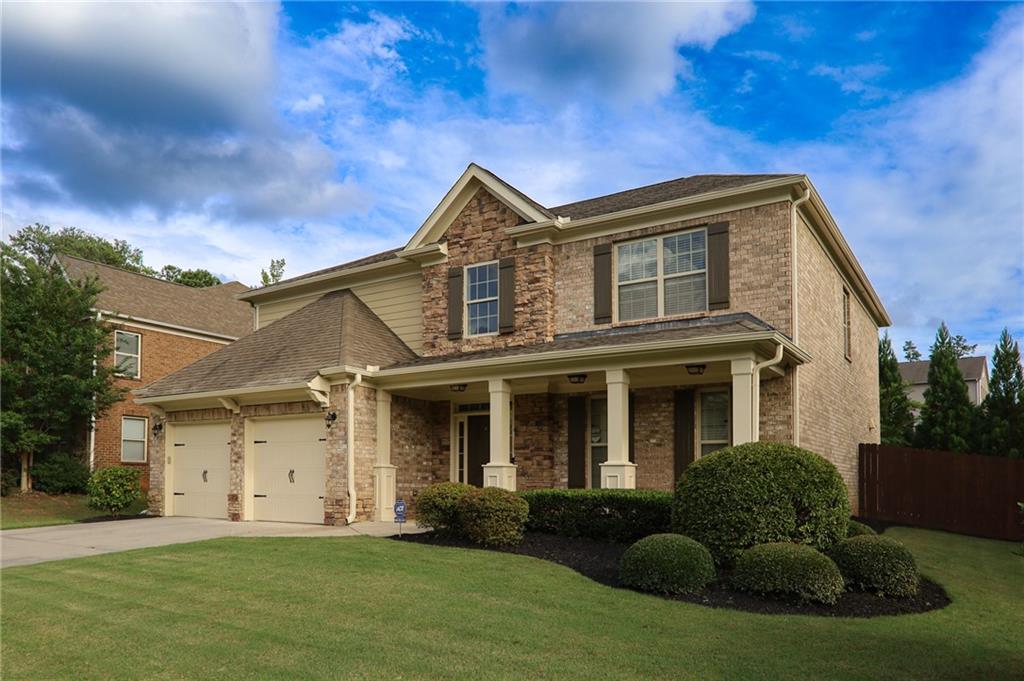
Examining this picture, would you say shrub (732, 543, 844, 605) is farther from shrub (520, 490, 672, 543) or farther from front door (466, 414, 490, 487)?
front door (466, 414, 490, 487)

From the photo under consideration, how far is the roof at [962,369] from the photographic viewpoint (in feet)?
169

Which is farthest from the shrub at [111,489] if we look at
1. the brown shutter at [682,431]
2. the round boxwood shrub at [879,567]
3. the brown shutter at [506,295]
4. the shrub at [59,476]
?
the round boxwood shrub at [879,567]

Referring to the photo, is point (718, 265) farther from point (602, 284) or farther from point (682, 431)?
point (682, 431)

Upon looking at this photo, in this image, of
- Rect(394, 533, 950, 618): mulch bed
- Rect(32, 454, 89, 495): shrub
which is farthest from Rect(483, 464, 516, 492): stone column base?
Rect(32, 454, 89, 495): shrub

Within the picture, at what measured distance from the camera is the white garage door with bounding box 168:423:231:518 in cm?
1695

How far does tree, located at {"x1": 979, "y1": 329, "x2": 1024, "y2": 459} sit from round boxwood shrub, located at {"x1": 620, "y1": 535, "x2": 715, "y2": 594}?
16710mm

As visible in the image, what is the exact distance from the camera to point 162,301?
87.8ft

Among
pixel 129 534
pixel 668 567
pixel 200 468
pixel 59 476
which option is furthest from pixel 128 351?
pixel 668 567

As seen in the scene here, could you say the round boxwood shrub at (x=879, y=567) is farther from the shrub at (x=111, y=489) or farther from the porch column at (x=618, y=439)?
the shrub at (x=111, y=489)

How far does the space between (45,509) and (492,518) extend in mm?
14703

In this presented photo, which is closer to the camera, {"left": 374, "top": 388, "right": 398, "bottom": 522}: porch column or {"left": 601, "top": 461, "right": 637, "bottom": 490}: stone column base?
{"left": 601, "top": 461, "right": 637, "bottom": 490}: stone column base

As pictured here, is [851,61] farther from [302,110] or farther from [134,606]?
[134,606]

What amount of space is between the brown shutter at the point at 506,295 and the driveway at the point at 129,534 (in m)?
4.48

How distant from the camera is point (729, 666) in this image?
581cm
